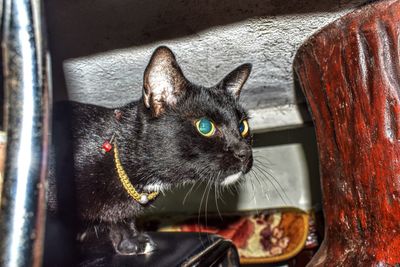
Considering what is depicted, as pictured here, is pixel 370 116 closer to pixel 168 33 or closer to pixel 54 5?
pixel 168 33

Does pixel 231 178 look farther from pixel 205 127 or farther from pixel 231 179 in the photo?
pixel 205 127

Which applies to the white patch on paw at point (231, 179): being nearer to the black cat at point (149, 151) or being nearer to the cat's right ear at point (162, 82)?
the black cat at point (149, 151)

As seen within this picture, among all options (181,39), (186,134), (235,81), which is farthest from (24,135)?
(235,81)

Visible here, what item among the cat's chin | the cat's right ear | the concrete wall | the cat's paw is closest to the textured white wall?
the concrete wall

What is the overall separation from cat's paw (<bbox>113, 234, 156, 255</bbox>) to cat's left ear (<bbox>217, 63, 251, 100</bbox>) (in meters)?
0.48

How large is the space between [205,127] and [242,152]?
0.11 metres

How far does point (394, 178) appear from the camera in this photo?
90cm

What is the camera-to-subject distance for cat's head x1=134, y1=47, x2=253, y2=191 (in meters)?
1.14

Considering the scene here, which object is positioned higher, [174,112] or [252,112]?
[174,112]

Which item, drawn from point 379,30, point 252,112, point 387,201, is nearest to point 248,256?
point 252,112

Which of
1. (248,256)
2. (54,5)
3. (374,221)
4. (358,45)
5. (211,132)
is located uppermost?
(54,5)

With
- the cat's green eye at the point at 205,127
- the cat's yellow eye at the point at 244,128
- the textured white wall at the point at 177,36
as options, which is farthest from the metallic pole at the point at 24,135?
the cat's yellow eye at the point at 244,128

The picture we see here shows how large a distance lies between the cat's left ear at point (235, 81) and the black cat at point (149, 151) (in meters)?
0.08

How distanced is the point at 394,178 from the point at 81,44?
817 millimetres
